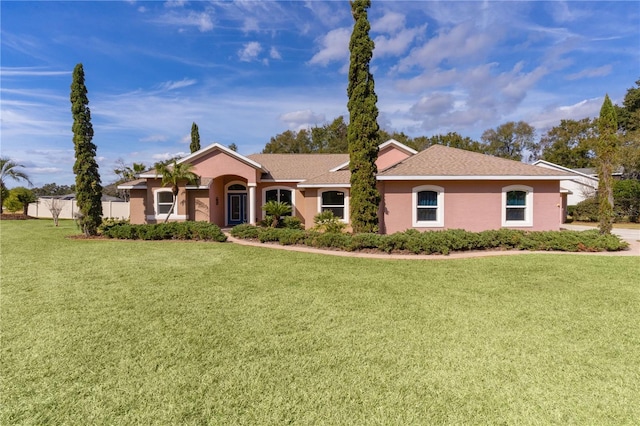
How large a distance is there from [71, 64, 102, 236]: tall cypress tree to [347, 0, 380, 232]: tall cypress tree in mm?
13155

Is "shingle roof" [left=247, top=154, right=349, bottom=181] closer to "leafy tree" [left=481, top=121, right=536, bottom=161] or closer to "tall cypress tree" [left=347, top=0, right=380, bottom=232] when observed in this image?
"tall cypress tree" [left=347, top=0, right=380, bottom=232]

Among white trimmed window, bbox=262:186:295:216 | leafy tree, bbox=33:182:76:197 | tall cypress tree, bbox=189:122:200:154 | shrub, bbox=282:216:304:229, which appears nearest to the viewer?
shrub, bbox=282:216:304:229

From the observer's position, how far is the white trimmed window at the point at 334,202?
56.5ft

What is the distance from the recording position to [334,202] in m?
17.4

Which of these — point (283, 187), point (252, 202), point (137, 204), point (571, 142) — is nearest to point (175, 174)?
point (252, 202)

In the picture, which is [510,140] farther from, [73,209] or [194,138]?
[73,209]

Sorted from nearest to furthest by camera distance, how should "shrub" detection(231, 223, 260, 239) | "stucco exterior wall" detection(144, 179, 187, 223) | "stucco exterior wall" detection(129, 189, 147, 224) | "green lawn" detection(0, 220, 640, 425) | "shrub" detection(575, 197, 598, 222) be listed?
"green lawn" detection(0, 220, 640, 425), "shrub" detection(231, 223, 260, 239), "stucco exterior wall" detection(144, 179, 187, 223), "stucco exterior wall" detection(129, 189, 147, 224), "shrub" detection(575, 197, 598, 222)

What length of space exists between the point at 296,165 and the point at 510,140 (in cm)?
4679

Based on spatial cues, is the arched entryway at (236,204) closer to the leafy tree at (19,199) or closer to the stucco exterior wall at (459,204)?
the stucco exterior wall at (459,204)

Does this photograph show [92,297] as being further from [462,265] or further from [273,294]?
[462,265]

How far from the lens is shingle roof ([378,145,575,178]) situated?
47.6ft

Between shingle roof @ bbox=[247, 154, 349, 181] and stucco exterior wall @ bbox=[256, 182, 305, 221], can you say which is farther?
shingle roof @ bbox=[247, 154, 349, 181]

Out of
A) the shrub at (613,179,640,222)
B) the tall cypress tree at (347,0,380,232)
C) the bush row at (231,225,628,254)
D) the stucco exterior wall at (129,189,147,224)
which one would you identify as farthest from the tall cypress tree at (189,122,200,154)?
the shrub at (613,179,640,222)

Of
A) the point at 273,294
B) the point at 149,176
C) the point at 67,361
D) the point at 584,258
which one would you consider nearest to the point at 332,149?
the point at 149,176
